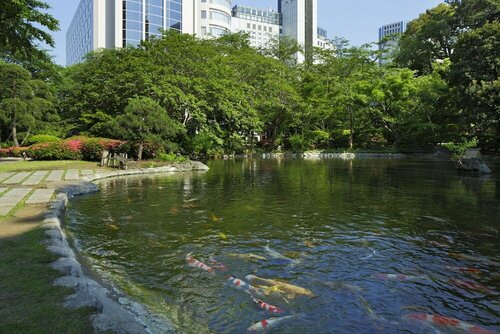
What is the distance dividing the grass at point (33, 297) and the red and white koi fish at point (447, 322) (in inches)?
129

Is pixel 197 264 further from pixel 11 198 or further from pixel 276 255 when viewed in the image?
pixel 11 198

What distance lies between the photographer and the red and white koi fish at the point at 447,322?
148 inches

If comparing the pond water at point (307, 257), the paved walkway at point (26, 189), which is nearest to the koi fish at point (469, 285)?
the pond water at point (307, 257)

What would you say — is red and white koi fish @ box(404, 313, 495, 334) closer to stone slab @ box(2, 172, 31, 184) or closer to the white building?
stone slab @ box(2, 172, 31, 184)

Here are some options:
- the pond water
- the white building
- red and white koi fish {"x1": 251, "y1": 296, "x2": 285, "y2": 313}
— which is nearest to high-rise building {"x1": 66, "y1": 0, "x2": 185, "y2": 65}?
the pond water

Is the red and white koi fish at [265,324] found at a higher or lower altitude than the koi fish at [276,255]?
lower

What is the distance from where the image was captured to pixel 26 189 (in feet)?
36.7

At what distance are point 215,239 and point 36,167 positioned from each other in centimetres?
1466

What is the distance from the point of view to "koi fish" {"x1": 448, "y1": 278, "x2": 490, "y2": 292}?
475 cm

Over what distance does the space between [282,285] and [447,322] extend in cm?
189

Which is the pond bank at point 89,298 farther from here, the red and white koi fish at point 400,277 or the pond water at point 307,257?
the red and white koi fish at point 400,277

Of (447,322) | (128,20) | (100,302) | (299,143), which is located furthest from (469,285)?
(128,20)

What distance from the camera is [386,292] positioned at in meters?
4.70

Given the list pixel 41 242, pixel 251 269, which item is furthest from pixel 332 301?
pixel 41 242
